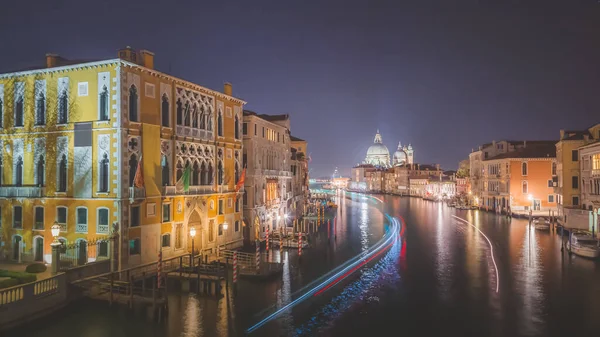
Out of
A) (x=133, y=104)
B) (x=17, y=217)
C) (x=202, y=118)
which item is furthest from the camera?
(x=202, y=118)

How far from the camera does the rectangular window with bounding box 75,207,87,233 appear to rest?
25.9 meters

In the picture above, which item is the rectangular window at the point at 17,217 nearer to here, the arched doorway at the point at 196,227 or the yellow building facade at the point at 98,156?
the yellow building facade at the point at 98,156

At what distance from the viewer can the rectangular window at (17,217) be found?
91.7 ft

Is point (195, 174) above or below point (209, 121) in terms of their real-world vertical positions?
below

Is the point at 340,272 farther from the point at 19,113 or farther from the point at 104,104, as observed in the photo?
the point at 19,113

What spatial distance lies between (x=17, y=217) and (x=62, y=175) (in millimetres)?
4431

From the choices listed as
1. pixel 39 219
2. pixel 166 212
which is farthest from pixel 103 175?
pixel 39 219

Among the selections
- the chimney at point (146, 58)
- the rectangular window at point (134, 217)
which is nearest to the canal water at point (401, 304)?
the rectangular window at point (134, 217)

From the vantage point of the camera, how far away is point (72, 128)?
87.0 feet

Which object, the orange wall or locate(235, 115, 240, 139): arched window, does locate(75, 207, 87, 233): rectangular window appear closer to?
locate(235, 115, 240, 139): arched window

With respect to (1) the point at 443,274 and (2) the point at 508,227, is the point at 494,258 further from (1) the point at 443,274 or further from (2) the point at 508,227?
(2) the point at 508,227

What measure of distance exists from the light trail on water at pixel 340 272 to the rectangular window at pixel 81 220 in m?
12.8

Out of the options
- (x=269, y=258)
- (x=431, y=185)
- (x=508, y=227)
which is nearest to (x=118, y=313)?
(x=269, y=258)

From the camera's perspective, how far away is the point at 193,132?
103 ft
